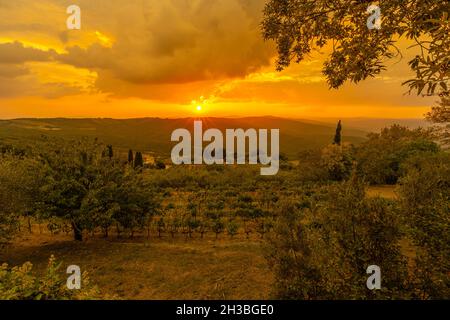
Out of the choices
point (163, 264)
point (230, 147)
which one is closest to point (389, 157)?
point (163, 264)

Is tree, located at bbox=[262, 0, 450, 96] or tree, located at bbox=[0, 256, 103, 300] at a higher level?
tree, located at bbox=[262, 0, 450, 96]

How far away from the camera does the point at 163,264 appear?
16.8 m

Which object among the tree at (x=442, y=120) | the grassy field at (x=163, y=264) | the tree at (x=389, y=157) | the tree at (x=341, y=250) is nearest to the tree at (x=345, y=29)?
the tree at (x=341, y=250)

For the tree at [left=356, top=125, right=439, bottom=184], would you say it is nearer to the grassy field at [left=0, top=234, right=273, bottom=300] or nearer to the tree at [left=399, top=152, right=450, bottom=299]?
the grassy field at [left=0, top=234, right=273, bottom=300]

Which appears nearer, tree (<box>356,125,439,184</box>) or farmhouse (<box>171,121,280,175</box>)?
farmhouse (<box>171,121,280,175</box>)

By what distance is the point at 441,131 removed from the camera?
2052cm

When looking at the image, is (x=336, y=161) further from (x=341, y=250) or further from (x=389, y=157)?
(x=341, y=250)

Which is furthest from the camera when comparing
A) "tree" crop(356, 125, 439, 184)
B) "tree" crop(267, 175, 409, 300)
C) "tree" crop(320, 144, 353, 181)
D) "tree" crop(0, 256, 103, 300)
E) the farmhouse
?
"tree" crop(320, 144, 353, 181)

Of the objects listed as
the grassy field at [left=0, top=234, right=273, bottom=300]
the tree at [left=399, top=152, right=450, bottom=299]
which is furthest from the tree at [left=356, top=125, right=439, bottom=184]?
the tree at [left=399, top=152, right=450, bottom=299]

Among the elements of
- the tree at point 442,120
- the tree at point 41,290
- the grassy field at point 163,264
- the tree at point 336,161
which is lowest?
the grassy field at point 163,264

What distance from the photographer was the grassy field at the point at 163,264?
45.0 feet

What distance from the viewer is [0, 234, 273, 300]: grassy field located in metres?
13.7

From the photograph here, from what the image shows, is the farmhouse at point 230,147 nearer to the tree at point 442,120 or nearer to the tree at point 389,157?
the tree at point 442,120
